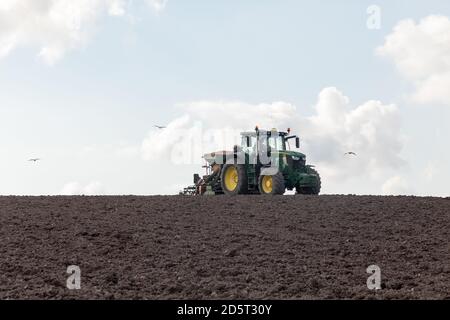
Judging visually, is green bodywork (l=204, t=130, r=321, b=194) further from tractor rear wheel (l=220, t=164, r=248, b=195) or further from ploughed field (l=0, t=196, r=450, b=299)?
ploughed field (l=0, t=196, r=450, b=299)

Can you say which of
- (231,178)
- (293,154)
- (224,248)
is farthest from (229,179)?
(224,248)

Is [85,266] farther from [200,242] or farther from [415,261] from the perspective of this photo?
[415,261]

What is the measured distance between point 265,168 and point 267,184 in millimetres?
604

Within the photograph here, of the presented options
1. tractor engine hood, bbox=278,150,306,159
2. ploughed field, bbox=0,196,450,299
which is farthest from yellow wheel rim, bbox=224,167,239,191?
ploughed field, bbox=0,196,450,299

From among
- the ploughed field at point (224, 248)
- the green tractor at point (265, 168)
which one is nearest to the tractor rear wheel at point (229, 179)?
the green tractor at point (265, 168)

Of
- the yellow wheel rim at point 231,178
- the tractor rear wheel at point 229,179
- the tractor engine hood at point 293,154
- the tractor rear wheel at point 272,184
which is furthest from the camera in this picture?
the yellow wheel rim at point 231,178

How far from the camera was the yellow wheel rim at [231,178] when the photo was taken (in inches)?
977

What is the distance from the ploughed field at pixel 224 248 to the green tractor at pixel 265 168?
442 centimetres

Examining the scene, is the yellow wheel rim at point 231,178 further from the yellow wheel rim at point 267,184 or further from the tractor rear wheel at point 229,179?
the yellow wheel rim at point 267,184

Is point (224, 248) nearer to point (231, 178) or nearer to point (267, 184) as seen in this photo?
point (267, 184)

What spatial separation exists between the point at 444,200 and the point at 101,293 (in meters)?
13.5

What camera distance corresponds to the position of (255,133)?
23.6m
